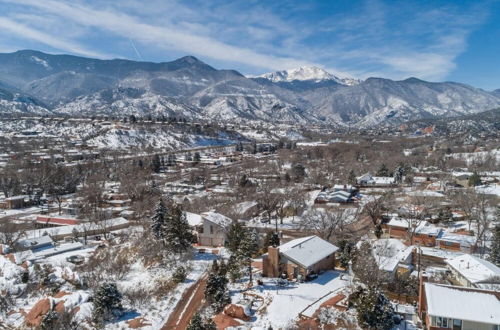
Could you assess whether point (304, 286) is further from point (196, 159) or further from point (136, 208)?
point (196, 159)

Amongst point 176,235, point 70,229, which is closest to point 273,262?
point 176,235

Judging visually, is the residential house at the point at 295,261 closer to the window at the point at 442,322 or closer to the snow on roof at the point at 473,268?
the window at the point at 442,322

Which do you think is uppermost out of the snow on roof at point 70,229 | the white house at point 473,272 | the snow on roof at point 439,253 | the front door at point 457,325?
the front door at point 457,325

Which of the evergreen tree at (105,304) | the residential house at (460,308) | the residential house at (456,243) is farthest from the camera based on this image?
the residential house at (456,243)

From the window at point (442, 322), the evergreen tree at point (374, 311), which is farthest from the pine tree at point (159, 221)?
the window at point (442, 322)

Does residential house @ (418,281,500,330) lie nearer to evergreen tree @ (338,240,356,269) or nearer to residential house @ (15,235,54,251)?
evergreen tree @ (338,240,356,269)

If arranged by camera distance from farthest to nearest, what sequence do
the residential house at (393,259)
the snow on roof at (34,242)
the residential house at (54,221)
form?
1. the residential house at (54,221)
2. the snow on roof at (34,242)
3. the residential house at (393,259)

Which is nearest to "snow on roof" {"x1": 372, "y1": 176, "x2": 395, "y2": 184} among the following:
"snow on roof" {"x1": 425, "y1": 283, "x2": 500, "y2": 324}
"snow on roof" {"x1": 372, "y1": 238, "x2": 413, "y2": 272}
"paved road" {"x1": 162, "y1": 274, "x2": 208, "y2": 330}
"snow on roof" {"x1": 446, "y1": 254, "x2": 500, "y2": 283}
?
"snow on roof" {"x1": 372, "y1": 238, "x2": 413, "y2": 272}

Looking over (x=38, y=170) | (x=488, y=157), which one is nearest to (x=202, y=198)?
(x=38, y=170)
